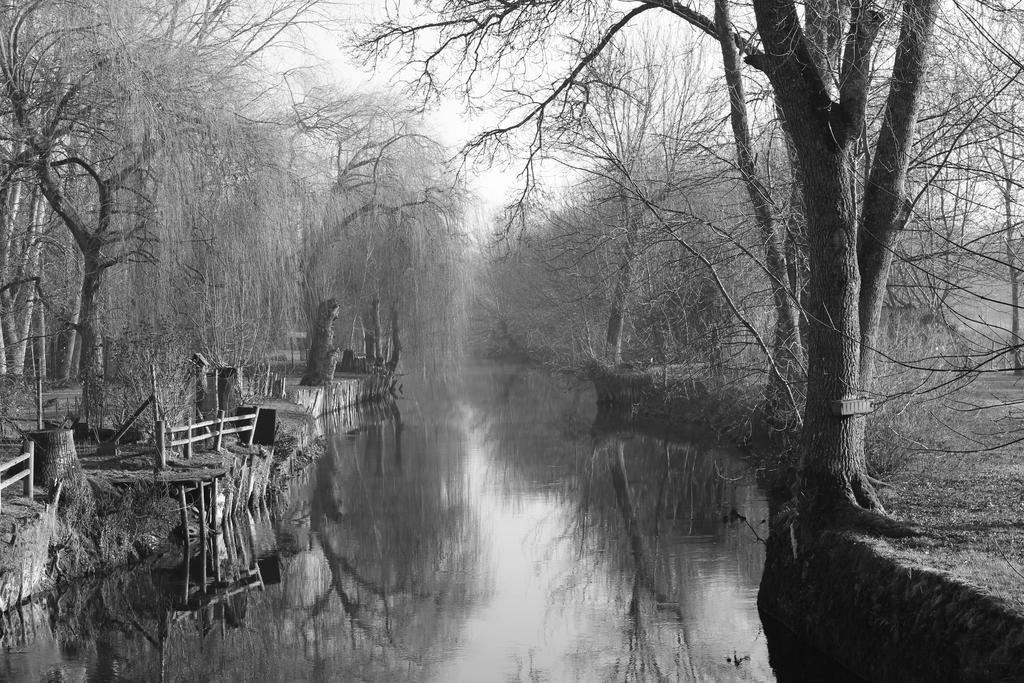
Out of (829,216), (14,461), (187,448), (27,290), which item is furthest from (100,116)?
(829,216)

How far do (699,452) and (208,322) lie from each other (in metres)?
9.44

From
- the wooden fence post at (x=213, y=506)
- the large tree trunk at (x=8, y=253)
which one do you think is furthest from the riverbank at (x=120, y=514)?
the large tree trunk at (x=8, y=253)

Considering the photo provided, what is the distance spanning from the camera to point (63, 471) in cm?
1102

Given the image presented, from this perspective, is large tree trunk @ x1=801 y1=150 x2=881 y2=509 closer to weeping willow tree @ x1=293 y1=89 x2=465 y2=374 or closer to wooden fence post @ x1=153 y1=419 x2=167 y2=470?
wooden fence post @ x1=153 y1=419 x2=167 y2=470

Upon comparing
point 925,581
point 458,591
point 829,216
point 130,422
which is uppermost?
point 829,216

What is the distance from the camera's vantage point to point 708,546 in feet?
41.7

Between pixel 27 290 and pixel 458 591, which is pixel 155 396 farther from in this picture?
pixel 27 290

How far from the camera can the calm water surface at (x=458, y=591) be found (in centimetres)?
917

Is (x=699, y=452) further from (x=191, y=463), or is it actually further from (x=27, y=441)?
(x=27, y=441)

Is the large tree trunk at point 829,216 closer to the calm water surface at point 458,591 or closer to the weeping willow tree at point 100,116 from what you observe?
A: the calm water surface at point 458,591

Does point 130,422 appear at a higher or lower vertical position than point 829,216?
lower

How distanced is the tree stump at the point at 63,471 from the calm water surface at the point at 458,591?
901mm

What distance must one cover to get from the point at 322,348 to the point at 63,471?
16.5 meters

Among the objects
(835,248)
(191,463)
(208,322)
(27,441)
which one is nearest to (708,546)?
(835,248)
